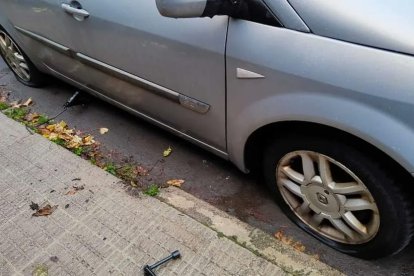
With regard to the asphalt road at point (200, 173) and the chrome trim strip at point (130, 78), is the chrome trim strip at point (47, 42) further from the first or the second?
the asphalt road at point (200, 173)

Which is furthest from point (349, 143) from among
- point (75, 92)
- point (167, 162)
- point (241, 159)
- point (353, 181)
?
point (75, 92)

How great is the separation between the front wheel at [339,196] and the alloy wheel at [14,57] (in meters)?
2.79

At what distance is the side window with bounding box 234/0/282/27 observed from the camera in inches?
68.5

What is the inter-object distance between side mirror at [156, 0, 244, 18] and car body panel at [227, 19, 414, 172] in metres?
0.07

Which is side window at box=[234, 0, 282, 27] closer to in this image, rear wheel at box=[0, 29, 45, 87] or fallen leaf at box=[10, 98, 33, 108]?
rear wheel at box=[0, 29, 45, 87]

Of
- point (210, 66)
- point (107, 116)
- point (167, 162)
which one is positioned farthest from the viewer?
point (107, 116)

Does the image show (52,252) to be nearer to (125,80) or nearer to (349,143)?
(125,80)

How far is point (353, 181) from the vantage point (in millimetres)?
1849

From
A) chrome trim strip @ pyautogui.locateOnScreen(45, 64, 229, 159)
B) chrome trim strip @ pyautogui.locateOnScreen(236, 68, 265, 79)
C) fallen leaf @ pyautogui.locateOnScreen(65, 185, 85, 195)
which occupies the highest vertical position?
chrome trim strip @ pyautogui.locateOnScreen(236, 68, 265, 79)

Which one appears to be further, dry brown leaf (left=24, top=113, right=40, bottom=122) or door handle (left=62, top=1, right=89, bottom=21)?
dry brown leaf (left=24, top=113, right=40, bottom=122)

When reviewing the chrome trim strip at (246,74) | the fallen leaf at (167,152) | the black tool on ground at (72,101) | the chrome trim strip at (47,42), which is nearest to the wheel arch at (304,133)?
the chrome trim strip at (246,74)

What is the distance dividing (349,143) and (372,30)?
0.47 m

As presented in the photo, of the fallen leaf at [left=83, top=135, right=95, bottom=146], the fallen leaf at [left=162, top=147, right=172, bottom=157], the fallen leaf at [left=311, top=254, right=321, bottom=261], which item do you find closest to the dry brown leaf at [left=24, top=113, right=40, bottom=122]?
the fallen leaf at [left=83, top=135, right=95, bottom=146]

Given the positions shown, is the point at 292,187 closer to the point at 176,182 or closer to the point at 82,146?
the point at 176,182
